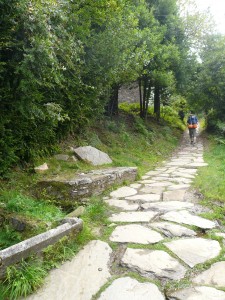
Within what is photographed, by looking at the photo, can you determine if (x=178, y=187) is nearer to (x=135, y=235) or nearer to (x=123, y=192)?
(x=123, y=192)

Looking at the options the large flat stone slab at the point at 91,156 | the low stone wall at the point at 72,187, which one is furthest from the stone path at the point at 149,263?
the large flat stone slab at the point at 91,156

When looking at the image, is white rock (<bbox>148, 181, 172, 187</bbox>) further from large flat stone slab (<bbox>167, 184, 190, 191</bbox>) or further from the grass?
the grass

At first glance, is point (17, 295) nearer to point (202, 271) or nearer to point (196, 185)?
point (202, 271)

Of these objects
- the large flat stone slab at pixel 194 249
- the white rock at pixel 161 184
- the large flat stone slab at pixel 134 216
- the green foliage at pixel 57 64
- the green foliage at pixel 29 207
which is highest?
the green foliage at pixel 57 64

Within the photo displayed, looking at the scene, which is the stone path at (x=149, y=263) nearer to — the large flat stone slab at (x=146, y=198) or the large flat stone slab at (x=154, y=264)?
the large flat stone slab at (x=154, y=264)

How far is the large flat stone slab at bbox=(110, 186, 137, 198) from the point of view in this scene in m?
5.05

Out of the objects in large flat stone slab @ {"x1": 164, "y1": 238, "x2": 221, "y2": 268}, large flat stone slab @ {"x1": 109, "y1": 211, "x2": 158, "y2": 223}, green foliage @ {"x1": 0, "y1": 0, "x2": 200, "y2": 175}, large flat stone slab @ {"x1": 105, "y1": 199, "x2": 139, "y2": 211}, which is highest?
green foliage @ {"x1": 0, "y1": 0, "x2": 200, "y2": 175}

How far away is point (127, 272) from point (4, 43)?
143 inches

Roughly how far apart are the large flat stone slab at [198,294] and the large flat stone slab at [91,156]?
4.83 meters

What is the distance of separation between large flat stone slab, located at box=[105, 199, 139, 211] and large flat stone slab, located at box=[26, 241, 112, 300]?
4.70 ft

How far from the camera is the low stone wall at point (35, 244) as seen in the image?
220 cm

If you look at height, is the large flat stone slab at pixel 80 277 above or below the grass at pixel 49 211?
below

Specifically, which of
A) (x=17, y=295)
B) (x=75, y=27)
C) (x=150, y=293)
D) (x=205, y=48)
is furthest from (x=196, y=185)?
(x=205, y=48)

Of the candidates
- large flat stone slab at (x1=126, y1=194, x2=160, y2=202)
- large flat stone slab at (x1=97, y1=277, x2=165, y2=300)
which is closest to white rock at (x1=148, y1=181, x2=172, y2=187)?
large flat stone slab at (x1=126, y1=194, x2=160, y2=202)
